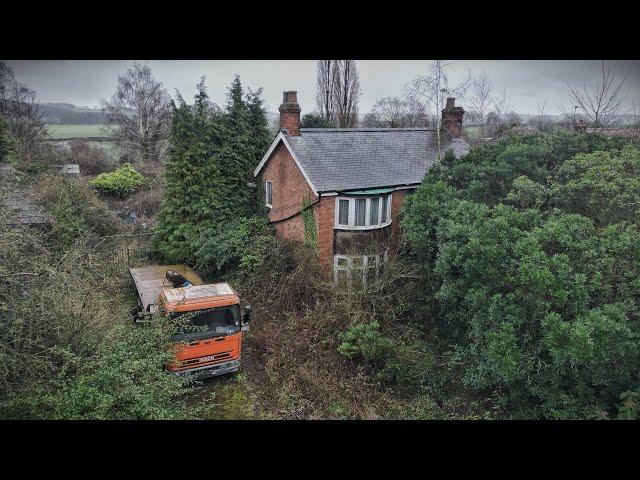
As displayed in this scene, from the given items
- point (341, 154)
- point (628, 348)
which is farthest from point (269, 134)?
point (628, 348)

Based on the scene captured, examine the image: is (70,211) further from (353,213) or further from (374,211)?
(374,211)

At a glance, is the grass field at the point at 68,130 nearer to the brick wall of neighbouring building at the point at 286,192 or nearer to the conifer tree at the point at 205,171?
the conifer tree at the point at 205,171

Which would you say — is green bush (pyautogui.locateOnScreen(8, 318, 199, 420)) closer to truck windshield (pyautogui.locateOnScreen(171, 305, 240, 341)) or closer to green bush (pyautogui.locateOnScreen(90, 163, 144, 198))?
truck windshield (pyautogui.locateOnScreen(171, 305, 240, 341))

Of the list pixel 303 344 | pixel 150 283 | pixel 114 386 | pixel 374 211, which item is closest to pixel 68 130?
pixel 150 283

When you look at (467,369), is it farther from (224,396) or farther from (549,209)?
(224,396)

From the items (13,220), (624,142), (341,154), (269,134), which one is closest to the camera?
(13,220)
